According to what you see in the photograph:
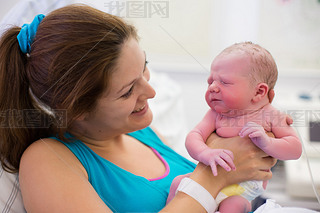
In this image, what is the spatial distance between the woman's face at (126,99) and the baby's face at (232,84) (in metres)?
0.16

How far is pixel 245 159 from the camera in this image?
788mm

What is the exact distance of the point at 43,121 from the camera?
911 millimetres

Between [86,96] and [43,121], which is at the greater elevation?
[86,96]

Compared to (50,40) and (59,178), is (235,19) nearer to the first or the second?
(50,40)

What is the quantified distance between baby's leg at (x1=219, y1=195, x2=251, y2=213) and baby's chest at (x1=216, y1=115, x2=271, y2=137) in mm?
133

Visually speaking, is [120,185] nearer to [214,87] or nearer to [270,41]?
[214,87]

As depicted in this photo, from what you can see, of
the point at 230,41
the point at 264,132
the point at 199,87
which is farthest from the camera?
the point at 199,87

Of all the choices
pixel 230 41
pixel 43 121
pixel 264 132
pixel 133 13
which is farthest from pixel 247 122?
pixel 43 121

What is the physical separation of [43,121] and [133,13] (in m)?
0.35

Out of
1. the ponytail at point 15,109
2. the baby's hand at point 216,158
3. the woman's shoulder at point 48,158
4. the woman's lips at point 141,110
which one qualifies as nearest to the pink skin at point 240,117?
the baby's hand at point 216,158

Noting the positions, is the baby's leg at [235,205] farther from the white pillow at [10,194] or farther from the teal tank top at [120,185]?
the white pillow at [10,194]

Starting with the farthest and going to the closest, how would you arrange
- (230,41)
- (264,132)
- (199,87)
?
(199,87) → (230,41) → (264,132)

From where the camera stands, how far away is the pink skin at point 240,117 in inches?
28.3

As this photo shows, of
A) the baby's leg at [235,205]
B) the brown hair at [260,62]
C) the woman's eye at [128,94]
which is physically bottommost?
the baby's leg at [235,205]
